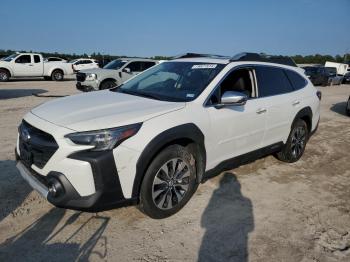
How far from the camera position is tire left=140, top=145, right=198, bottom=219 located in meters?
3.41

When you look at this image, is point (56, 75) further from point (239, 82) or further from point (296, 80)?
point (239, 82)

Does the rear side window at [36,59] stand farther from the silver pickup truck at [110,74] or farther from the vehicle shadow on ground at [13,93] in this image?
the silver pickup truck at [110,74]

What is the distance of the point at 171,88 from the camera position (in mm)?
4320

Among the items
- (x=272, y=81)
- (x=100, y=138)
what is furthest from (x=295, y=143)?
(x=100, y=138)

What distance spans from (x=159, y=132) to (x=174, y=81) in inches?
52.1

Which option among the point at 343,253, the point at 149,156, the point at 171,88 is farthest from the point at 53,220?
the point at 343,253

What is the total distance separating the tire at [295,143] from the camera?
18.0 feet

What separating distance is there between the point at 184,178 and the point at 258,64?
2.10 m

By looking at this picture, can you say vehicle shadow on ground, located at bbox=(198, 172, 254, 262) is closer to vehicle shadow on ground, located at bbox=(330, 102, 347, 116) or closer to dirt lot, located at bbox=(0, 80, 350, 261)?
dirt lot, located at bbox=(0, 80, 350, 261)

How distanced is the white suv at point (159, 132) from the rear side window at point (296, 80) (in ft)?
0.39

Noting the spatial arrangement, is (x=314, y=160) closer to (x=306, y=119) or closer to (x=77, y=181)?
(x=306, y=119)

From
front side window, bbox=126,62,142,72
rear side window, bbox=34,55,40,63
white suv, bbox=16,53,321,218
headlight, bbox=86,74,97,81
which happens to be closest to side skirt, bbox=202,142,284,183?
white suv, bbox=16,53,321,218

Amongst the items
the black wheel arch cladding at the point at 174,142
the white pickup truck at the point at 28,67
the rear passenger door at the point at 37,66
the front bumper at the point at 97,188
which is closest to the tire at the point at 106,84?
the black wheel arch cladding at the point at 174,142

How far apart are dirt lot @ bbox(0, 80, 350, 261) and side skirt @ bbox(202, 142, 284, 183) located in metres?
0.33
